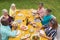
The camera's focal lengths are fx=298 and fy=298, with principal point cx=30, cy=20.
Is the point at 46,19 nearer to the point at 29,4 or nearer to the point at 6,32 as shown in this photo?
the point at 6,32

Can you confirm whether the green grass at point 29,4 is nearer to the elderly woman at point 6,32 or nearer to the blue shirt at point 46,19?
the blue shirt at point 46,19

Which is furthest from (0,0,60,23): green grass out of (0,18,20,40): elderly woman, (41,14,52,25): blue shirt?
(0,18,20,40): elderly woman

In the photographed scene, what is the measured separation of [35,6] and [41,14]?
4.46m

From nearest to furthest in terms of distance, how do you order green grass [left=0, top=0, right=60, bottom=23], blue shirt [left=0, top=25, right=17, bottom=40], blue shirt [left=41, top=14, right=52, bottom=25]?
blue shirt [left=0, top=25, right=17, bottom=40]
blue shirt [left=41, top=14, right=52, bottom=25]
green grass [left=0, top=0, right=60, bottom=23]

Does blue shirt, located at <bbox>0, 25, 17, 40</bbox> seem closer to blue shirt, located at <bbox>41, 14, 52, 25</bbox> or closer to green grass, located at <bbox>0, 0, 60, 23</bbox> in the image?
blue shirt, located at <bbox>41, 14, 52, 25</bbox>

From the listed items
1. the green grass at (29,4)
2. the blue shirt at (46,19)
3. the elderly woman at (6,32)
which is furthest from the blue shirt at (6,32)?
the green grass at (29,4)

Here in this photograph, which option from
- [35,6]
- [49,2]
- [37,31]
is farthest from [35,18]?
[49,2]

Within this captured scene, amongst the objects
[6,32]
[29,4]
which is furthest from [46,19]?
[29,4]

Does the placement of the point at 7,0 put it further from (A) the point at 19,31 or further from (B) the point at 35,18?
(A) the point at 19,31

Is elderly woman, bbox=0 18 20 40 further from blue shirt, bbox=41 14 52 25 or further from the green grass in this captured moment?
the green grass

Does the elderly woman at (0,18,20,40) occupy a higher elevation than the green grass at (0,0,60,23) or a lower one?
higher

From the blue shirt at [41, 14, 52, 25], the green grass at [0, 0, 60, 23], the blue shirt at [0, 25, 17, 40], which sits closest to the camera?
the blue shirt at [0, 25, 17, 40]

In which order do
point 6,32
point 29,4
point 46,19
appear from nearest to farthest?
point 6,32 < point 46,19 < point 29,4

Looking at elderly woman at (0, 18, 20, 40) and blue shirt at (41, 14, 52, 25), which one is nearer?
elderly woman at (0, 18, 20, 40)
